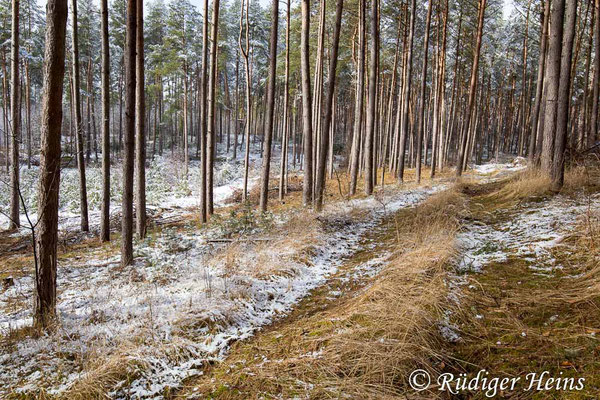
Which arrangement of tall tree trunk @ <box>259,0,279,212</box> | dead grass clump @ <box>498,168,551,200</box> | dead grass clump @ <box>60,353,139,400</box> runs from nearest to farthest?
dead grass clump @ <box>60,353,139,400</box>
dead grass clump @ <box>498,168,551,200</box>
tall tree trunk @ <box>259,0,279,212</box>

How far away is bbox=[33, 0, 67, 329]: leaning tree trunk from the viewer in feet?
11.8

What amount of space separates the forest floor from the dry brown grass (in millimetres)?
13

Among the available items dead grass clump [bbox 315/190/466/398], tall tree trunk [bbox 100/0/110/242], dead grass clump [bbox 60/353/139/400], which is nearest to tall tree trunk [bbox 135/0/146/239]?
tall tree trunk [bbox 100/0/110/242]

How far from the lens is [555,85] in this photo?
7.46 meters

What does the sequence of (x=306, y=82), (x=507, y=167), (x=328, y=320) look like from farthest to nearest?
(x=507, y=167)
(x=306, y=82)
(x=328, y=320)

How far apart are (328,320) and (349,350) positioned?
63 centimetres

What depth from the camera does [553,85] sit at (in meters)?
7.48

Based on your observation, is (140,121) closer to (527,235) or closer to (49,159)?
(49,159)

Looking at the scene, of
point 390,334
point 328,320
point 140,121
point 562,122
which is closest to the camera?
point 390,334

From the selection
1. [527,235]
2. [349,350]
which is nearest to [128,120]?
[349,350]

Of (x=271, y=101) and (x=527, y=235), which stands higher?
(x=271, y=101)

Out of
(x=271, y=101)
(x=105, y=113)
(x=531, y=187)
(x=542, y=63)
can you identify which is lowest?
(x=531, y=187)

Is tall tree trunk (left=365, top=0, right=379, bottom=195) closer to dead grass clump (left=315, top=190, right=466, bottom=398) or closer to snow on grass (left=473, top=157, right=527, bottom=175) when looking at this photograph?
dead grass clump (left=315, top=190, right=466, bottom=398)

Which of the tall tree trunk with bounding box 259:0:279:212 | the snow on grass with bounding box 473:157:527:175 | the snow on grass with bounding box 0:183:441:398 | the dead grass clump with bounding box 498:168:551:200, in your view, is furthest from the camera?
the snow on grass with bounding box 473:157:527:175
